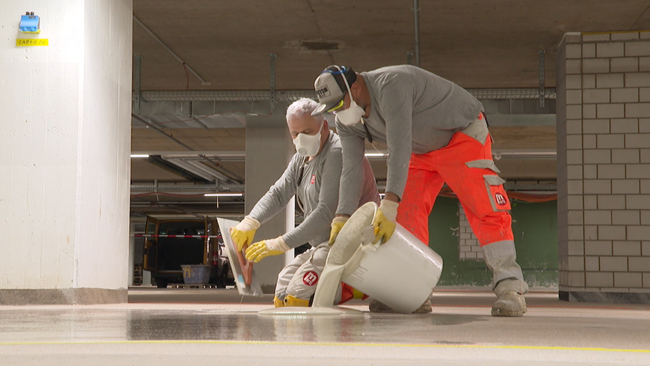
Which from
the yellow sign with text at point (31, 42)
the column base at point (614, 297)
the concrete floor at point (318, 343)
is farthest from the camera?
the column base at point (614, 297)

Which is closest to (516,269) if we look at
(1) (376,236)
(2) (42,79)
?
(1) (376,236)

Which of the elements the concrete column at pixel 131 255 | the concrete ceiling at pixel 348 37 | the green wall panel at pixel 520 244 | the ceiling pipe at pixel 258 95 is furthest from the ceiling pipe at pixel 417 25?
the concrete column at pixel 131 255

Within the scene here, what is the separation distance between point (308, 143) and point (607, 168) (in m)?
4.07

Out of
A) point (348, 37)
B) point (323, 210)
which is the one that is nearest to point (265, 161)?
point (348, 37)

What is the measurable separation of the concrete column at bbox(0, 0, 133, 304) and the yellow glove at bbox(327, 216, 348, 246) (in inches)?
68.2

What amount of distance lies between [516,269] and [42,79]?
2.86 meters

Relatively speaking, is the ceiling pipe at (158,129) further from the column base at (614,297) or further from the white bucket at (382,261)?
the white bucket at (382,261)

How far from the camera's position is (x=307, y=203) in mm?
3371

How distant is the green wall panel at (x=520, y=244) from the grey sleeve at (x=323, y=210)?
44.7 ft

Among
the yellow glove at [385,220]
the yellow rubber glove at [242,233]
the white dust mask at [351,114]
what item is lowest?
the yellow rubber glove at [242,233]

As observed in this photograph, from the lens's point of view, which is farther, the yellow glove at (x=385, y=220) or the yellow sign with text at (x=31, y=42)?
the yellow sign with text at (x=31, y=42)

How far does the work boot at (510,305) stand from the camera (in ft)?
8.99

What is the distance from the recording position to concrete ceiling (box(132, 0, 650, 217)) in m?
6.01

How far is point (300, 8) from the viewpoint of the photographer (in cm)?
605
